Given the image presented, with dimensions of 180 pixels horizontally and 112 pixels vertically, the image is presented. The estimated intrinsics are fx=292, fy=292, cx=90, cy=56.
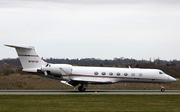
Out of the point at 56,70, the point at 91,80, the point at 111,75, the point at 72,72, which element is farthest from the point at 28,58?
the point at 111,75

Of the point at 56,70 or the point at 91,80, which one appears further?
the point at 91,80

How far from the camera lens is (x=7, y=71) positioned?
7525 centimetres

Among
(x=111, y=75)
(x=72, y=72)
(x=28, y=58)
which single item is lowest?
(x=111, y=75)

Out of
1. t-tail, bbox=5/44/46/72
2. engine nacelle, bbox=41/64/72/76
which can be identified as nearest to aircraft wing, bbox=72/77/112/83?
engine nacelle, bbox=41/64/72/76

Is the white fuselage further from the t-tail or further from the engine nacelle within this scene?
the t-tail
